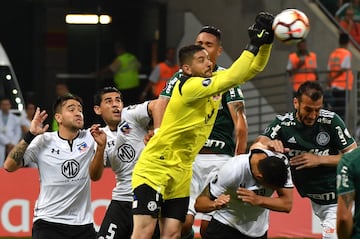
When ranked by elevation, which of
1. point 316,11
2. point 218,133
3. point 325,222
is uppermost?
point 316,11

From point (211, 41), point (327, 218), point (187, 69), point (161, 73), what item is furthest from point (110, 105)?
point (161, 73)

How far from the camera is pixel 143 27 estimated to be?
78.8ft

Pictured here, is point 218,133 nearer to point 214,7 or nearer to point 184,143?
point 184,143

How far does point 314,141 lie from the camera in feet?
38.4

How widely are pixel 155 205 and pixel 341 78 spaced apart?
10.2 meters

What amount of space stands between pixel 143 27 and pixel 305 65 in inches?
170

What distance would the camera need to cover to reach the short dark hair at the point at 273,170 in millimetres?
9578

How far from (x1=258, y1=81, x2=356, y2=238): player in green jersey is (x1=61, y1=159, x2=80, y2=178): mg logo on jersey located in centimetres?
174

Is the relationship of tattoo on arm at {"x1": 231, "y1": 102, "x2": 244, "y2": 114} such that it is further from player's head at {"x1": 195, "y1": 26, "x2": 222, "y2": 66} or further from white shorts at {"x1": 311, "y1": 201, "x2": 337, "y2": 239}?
white shorts at {"x1": 311, "y1": 201, "x2": 337, "y2": 239}

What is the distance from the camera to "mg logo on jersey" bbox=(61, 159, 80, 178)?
11.7m

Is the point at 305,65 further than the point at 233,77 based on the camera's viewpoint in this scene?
Yes

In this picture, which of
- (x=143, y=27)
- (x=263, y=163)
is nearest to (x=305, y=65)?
(x=143, y=27)

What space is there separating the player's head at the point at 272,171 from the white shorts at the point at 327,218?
197cm

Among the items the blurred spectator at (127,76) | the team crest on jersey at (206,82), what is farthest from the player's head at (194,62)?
the blurred spectator at (127,76)
